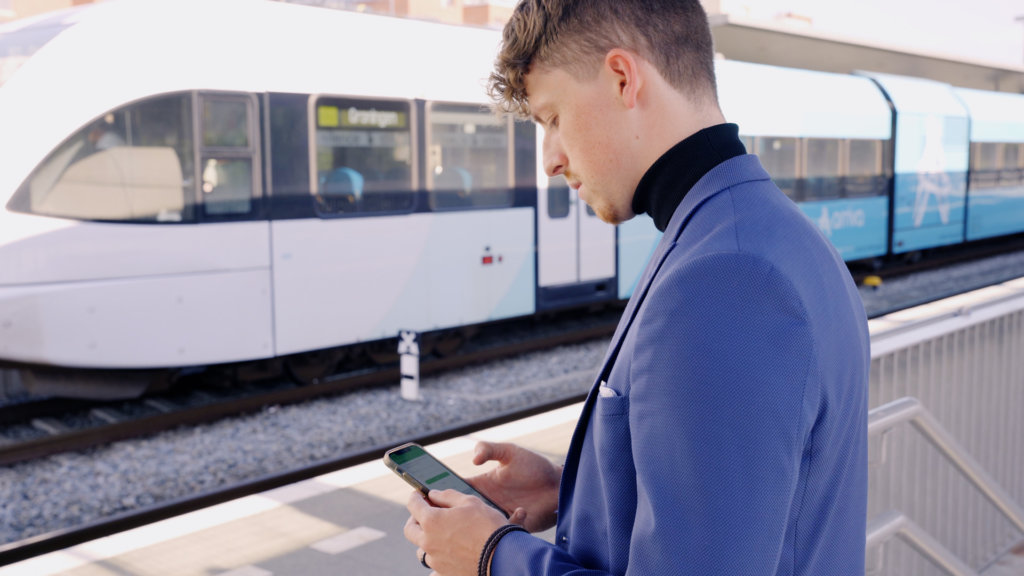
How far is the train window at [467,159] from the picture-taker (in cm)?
929

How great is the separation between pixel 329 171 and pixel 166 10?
72.5 inches

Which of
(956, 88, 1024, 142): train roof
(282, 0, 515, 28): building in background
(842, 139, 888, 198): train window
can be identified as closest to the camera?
(842, 139, 888, 198): train window

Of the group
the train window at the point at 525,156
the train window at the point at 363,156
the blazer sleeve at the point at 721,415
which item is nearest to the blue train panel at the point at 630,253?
the train window at the point at 525,156

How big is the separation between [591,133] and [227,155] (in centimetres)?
686

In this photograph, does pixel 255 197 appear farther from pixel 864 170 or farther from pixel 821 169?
pixel 864 170

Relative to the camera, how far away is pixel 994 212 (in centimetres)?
1936

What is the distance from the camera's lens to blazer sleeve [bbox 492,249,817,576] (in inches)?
45.9

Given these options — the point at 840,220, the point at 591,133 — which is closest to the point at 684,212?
the point at 591,133

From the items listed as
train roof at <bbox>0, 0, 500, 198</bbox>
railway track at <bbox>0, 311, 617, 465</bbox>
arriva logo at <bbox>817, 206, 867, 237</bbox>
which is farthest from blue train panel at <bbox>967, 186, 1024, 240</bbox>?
train roof at <bbox>0, 0, 500, 198</bbox>

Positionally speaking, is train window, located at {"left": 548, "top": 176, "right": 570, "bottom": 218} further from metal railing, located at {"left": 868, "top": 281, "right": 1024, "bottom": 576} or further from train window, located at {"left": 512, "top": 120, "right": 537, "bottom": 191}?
metal railing, located at {"left": 868, "top": 281, "right": 1024, "bottom": 576}

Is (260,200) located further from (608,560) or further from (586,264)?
(608,560)

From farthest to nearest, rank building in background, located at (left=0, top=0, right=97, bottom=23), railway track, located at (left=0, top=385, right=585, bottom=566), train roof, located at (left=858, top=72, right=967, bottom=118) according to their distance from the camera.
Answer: building in background, located at (left=0, top=0, right=97, bottom=23) < train roof, located at (left=858, top=72, right=967, bottom=118) < railway track, located at (left=0, top=385, right=585, bottom=566)

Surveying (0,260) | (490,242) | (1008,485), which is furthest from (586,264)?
(1008,485)

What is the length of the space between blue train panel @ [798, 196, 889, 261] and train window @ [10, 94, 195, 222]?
900cm
